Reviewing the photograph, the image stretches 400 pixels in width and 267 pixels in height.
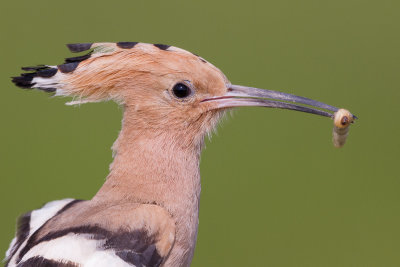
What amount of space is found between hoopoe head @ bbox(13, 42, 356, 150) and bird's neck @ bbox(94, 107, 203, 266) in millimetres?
→ 31

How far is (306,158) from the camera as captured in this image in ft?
16.4

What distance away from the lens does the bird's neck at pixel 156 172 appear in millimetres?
2605

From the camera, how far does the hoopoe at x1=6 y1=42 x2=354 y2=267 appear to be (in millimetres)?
2594

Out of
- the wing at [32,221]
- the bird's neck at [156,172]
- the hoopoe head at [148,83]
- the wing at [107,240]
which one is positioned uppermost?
the hoopoe head at [148,83]

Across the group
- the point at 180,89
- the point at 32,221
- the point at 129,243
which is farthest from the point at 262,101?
the point at 32,221

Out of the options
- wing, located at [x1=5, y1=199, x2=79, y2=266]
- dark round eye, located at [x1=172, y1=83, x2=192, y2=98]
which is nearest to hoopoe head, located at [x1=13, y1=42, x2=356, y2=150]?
dark round eye, located at [x1=172, y1=83, x2=192, y2=98]

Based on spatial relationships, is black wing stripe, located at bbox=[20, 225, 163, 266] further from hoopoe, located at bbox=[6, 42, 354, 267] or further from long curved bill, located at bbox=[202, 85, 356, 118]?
long curved bill, located at bbox=[202, 85, 356, 118]

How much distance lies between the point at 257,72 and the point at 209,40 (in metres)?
0.64

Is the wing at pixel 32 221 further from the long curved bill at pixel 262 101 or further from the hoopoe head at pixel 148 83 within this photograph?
the long curved bill at pixel 262 101

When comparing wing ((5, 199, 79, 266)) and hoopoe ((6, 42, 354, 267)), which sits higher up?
hoopoe ((6, 42, 354, 267))

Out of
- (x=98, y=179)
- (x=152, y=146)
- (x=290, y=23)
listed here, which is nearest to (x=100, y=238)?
(x=152, y=146)

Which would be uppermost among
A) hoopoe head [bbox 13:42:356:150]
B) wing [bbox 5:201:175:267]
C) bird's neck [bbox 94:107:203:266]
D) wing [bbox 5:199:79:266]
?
hoopoe head [bbox 13:42:356:150]

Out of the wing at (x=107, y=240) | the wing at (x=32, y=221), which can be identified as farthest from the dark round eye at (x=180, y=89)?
the wing at (x=32, y=221)

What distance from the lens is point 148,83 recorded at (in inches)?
104
